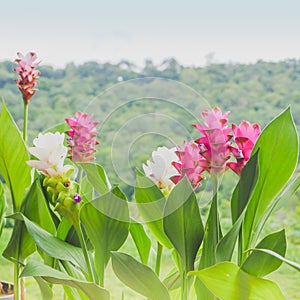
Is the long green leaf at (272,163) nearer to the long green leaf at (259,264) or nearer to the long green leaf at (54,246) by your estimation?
the long green leaf at (259,264)

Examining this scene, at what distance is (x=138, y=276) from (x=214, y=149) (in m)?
0.18

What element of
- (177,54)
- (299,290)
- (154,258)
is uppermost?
(177,54)

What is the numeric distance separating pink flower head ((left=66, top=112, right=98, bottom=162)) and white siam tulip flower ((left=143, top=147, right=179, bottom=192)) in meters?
0.08

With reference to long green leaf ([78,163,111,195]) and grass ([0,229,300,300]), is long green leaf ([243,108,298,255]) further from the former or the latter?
grass ([0,229,300,300])

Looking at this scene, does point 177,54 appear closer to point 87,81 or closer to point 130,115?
point 87,81

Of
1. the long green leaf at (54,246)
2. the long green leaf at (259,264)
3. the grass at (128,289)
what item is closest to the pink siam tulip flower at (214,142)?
the long green leaf at (259,264)

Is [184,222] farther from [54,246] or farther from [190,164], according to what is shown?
[54,246]

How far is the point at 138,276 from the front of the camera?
79 centimetres

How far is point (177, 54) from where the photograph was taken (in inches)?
89.2

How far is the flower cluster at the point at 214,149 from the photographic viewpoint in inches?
29.7

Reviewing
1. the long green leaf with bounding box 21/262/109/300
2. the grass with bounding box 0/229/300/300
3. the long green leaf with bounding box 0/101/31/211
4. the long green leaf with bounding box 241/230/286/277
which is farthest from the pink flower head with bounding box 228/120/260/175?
the grass with bounding box 0/229/300/300

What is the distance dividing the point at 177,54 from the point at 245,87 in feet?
0.94

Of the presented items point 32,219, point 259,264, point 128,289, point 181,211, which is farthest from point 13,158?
point 128,289

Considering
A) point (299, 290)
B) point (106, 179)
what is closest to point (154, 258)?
point (106, 179)
